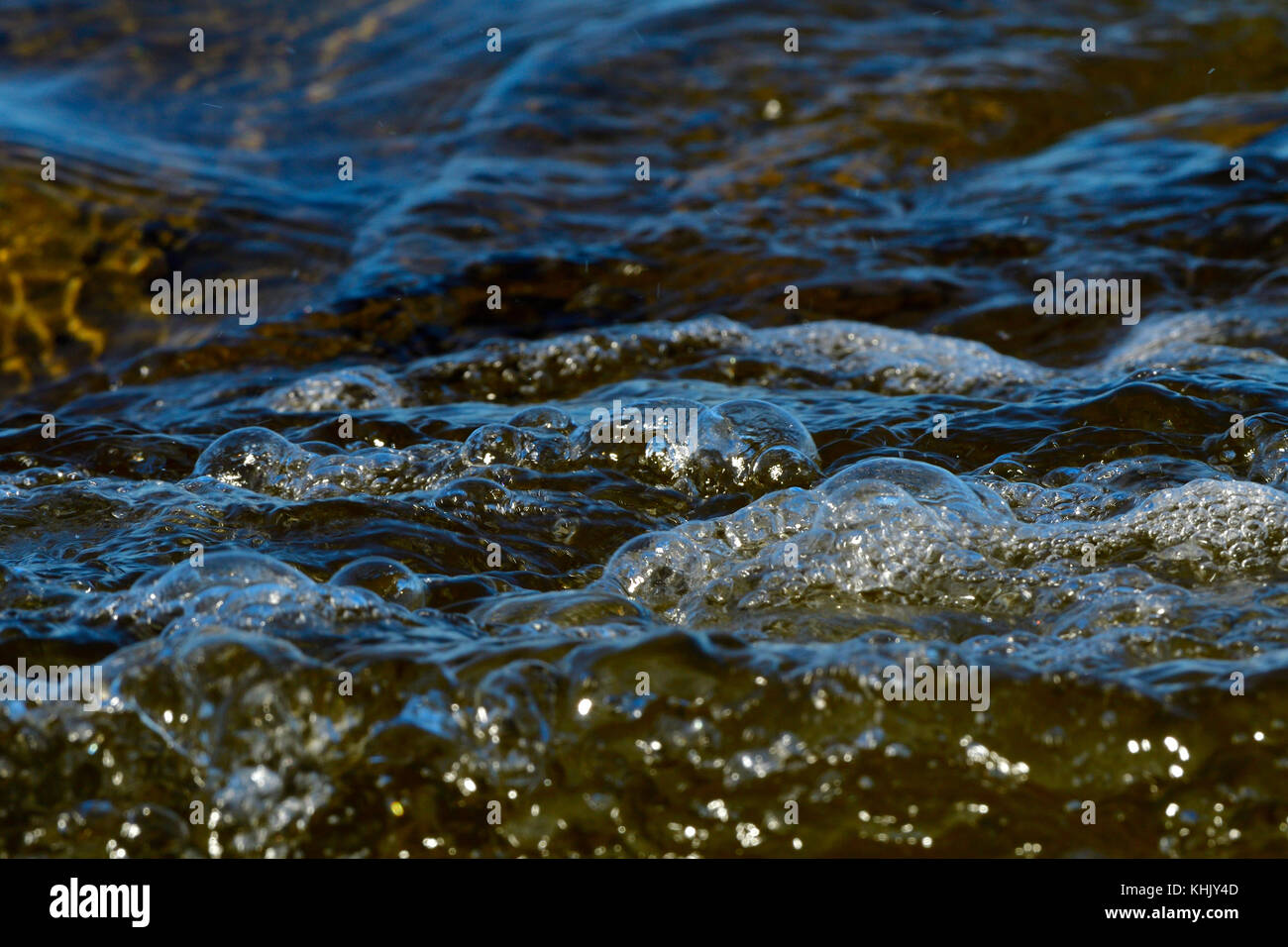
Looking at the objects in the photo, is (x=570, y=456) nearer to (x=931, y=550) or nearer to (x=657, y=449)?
(x=657, y=449)

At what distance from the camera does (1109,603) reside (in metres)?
2.53

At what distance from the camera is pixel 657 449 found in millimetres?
3395

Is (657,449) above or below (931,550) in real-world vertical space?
above

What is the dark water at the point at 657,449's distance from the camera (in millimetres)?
2133

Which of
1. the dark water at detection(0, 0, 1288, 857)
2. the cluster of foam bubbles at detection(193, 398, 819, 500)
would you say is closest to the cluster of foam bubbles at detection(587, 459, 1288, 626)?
the dark water at detection(0, 0, 1288, 857)

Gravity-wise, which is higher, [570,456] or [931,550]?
[570,456]

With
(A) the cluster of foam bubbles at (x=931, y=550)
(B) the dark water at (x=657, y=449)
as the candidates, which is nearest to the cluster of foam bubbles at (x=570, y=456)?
(B) the dark water at (x=657, y=449)

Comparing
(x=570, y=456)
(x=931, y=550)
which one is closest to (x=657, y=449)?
(x=570, y=456)

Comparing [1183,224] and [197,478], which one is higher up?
[1183,224]

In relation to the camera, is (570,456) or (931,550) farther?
(570,456)

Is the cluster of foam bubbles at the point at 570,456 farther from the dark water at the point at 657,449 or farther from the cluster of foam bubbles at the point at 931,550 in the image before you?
the cluster of foam bubbles at the point at 931,550
